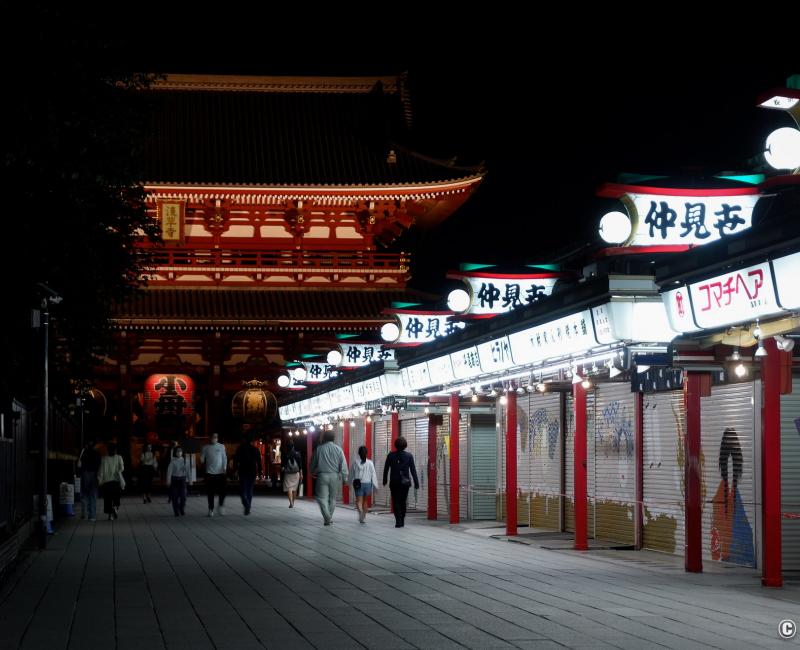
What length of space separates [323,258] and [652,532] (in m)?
27.8

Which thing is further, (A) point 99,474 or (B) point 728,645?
(A) point 99,474

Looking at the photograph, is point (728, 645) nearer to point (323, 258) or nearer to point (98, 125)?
point (98, 125)

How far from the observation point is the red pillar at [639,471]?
19000 millimetres

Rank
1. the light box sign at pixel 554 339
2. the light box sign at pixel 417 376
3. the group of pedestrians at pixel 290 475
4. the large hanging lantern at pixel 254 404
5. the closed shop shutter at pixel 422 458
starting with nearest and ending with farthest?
the light box sign at pixel 554 339
the group of pedestrians at pixel 290 475
the light box sign at pixel 417 376
the closed shop shutter at pixel 422 458
the large hanging lantern at pixel 254 404

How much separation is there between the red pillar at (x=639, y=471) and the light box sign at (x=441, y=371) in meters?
4.39

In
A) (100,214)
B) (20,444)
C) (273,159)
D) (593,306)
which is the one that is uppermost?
(273,159)

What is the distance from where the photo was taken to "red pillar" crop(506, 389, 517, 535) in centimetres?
2136

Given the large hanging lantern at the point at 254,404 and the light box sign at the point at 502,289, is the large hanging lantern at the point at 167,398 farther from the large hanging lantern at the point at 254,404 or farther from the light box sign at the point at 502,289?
the light box sign at the point at 502,289

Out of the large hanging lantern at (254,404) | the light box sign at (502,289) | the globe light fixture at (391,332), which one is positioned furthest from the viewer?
the large hanging lantern at (254,404)

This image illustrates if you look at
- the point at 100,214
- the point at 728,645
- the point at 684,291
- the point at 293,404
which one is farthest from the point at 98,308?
the point at 293,404

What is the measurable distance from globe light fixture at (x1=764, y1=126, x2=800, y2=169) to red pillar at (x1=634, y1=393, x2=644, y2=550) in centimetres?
856

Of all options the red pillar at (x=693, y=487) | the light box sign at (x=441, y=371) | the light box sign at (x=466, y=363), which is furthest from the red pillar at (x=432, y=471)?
the red pillar at (x=693, y=487)

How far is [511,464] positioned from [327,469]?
15.6 feet

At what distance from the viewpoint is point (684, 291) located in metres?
13.3
